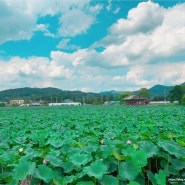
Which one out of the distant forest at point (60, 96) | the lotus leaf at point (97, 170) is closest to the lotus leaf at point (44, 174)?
the lotus leaf at point (97, 170)

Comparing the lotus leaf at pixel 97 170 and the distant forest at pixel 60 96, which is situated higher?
Answer: the distant forest at pixel 60 96

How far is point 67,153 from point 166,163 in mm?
1071

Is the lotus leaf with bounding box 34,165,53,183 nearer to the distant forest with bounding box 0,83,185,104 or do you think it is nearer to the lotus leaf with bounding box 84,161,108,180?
the lotus leaf with bounding box 84,161,108,180

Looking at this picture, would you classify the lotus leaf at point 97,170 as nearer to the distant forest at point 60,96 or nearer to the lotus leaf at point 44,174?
the lotus leaf at point 44,174

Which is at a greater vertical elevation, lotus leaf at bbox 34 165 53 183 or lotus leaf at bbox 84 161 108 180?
lotus leaf at bbox 84 161 108 180

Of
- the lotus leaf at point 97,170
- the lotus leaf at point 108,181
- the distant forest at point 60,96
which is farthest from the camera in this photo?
the distant forest at point 60,96

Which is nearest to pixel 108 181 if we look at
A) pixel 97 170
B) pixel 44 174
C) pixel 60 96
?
pixel 97 170

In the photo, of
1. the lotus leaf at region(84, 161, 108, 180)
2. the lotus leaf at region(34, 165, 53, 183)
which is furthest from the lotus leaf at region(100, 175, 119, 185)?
the lotus leaf at region(34, 165, 53, 183)

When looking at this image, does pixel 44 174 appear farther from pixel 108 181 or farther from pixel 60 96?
pixel 60 96

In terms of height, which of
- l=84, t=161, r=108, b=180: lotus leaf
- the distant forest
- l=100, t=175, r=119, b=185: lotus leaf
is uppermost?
the distant forest

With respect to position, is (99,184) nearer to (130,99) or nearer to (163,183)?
(163,183)

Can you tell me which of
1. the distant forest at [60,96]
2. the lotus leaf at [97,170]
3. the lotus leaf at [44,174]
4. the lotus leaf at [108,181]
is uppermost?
the distant forest at [60,96]

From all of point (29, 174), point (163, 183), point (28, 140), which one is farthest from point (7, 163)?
point (28, 140)

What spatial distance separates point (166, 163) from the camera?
2.86 m
